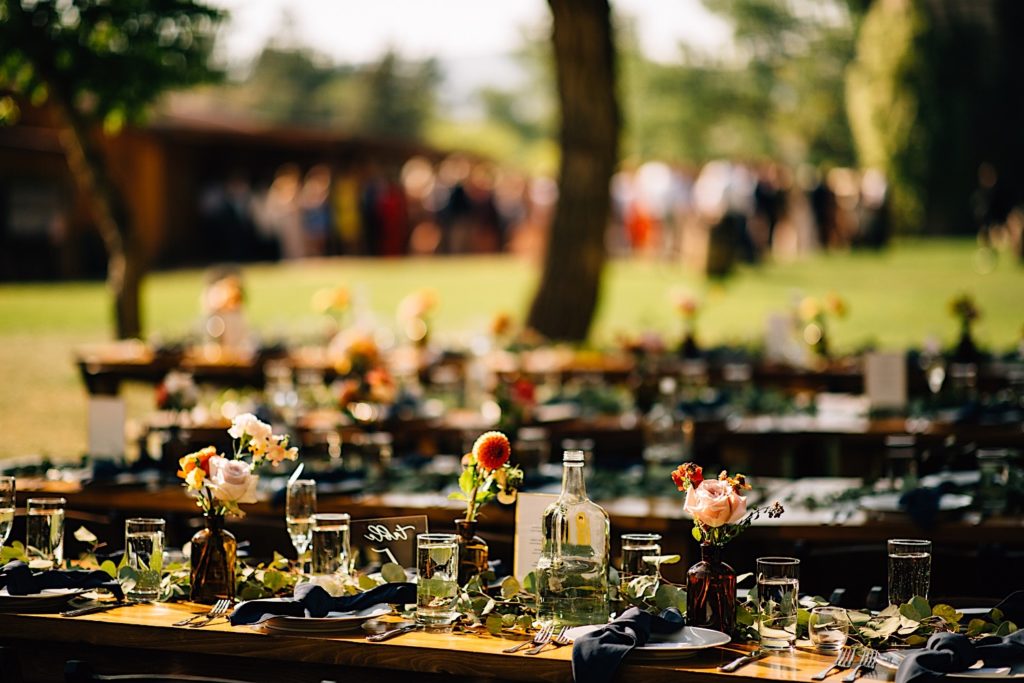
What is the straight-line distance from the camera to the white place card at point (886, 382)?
705 centimetres

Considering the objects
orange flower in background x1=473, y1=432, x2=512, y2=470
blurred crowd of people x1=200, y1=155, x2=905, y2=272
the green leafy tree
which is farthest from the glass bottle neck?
blurred crowd of people x1=200, y1=155, x2=905, y2=272

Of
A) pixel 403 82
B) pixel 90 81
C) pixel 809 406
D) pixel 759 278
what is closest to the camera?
pixel 809 406

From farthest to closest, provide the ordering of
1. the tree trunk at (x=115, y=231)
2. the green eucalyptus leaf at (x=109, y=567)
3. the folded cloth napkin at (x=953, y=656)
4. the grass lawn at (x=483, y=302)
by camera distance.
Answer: the grass lawn at (x=483, y=302) → the tree trunk at (x=115, y=231) → the green eucalyptus leaf at (x=109, y=567) → the folded cloth napkin at (x=953, y=656)

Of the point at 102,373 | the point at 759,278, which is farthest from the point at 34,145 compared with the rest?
Result: the point at 102,373

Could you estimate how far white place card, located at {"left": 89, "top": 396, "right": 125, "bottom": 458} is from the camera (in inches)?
233

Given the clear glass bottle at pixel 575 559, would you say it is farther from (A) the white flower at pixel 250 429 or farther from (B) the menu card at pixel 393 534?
(A) the white flower at pixel 250 429

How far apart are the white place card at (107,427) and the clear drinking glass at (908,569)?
3.31 m

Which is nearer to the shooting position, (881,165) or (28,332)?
(28,332)

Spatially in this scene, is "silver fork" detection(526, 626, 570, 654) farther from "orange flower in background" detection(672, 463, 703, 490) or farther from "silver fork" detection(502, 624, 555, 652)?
"orange flower in background" detection(672, 463, 703, 490)

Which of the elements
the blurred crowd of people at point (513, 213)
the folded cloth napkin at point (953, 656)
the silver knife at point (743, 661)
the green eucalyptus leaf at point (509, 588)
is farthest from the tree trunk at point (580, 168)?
the blurred crowd of people at point (513, 213)

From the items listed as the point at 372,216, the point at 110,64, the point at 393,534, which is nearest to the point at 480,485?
the point at 393,534

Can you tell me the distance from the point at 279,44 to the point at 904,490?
67885 mm

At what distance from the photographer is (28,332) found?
1616cm

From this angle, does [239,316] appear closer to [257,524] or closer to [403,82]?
[257,524]
